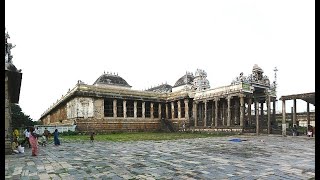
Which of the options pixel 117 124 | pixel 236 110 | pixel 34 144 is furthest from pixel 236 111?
pixel 34 144

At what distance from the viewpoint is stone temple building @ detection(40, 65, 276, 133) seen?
3441 centimetres

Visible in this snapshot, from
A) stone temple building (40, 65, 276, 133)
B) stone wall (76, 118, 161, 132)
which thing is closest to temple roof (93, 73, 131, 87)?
stone temple building (40, 65, 276, 133)

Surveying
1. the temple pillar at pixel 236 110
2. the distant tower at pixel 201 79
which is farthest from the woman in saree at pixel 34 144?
the distant tower at pixel 201 79

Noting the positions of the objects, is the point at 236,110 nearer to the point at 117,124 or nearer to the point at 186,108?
the point at 186,108

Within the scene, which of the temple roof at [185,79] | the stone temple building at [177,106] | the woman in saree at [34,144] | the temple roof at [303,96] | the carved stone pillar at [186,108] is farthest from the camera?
the temple roof at [185,79]

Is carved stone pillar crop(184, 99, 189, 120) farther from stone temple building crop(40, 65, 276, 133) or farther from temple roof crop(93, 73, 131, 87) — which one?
temple roof crop(93, 73, 131, 87)

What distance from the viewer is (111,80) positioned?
51875 mm

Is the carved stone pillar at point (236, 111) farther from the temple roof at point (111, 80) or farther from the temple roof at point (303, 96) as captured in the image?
the temple roof at point (111, 80)

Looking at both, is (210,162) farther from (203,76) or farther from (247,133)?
(203,76)

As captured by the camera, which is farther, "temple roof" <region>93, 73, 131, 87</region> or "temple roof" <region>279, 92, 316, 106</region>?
"temple roof" <region>93, 73, 131, 87</region>

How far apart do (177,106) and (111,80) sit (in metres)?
15.0

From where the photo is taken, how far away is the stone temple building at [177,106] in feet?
113

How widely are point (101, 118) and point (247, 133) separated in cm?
2093

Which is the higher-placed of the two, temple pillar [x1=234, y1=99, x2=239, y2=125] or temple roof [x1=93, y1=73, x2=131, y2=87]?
temple roof [x1=93, y1=73, x2=131, y2=87]
